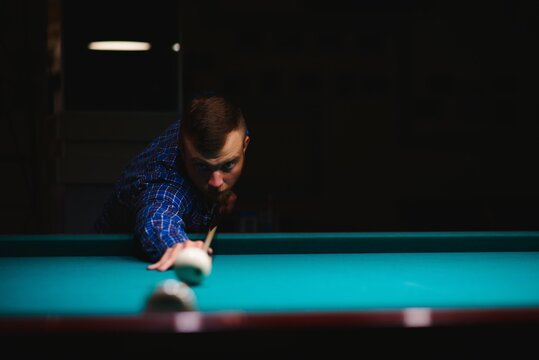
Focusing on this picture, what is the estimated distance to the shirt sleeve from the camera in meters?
1.91

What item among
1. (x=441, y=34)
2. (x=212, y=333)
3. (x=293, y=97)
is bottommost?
(x=212, y=333)

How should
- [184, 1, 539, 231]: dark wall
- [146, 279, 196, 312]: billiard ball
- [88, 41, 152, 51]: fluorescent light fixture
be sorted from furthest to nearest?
[88, 41, 152, 51]: fluorescent light fixture, [184, 1, 539, 231]: dark wall, [146, 279, 196, 312]: billiard ball

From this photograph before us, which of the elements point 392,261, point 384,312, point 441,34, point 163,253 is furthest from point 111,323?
point 441,34

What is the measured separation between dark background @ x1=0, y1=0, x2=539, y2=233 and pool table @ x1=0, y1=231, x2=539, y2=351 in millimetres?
2726

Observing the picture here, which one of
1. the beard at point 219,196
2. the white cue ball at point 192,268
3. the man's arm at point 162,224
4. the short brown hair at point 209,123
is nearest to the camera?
the white cue ball at point 192,268

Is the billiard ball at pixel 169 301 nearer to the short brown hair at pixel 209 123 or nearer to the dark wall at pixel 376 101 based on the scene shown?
the short brown hair at pixel 209 123

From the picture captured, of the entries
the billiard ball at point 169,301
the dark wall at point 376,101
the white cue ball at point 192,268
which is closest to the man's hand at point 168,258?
the white cue ball at point 192,268

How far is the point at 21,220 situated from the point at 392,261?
367 centimetres

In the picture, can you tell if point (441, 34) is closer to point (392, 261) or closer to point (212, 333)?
point (392, 261)

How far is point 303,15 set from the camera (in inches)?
201

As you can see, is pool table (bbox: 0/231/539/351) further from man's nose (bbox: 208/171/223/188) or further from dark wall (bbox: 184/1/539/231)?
dark wall (bbox: 184/1/539/231)

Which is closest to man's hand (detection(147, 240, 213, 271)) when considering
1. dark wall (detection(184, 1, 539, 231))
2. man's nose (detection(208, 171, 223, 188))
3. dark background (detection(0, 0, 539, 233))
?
man's nose (detection(208, 171, 223, 188))

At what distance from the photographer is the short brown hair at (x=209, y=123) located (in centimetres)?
217

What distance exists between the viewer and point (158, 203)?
2195 mm
